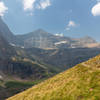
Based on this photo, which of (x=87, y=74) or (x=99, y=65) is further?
(x=99, y=65)

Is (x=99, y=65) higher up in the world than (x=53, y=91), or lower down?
higher up

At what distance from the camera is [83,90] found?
1240 inches

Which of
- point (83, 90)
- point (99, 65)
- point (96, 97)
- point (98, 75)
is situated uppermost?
point (99, 65)

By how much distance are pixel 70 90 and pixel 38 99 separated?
10.2 metres

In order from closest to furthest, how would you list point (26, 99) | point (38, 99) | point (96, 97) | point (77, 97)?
point (96, 97) → point (77, 97) → point (38, 99) → point (26, 99)

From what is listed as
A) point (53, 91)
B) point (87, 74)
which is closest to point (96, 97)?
point (87, 74)

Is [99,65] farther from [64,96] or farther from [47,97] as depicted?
[47,97]

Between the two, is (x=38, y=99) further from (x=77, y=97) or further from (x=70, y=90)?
(x=77, y=97)

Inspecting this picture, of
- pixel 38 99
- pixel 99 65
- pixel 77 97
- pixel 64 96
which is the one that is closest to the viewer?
pixel 77 97

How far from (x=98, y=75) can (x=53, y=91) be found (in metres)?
13.1

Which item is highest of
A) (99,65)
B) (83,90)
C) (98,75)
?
(99,65)

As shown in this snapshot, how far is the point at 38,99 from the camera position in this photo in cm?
3750

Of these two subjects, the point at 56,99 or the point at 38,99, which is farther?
the point at 38,99

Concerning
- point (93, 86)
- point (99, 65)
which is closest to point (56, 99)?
point (93, 86)
